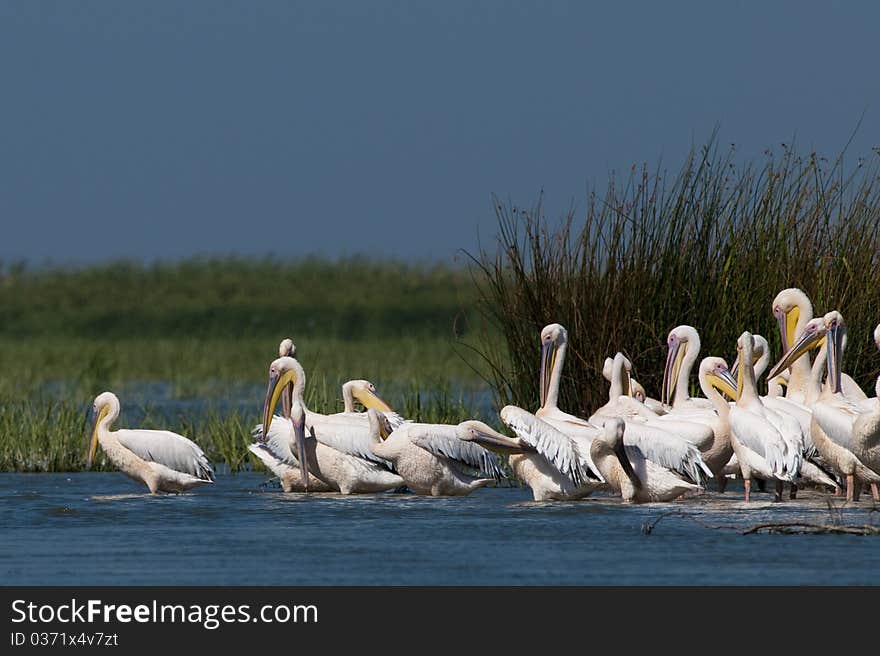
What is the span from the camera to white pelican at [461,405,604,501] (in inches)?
436

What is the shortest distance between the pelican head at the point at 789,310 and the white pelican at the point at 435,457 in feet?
8.09

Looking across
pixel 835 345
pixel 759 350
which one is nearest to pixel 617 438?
pixel 835 345

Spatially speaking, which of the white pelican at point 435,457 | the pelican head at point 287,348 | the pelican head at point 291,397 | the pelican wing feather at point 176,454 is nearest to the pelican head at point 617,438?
the white pelican at point 435,457

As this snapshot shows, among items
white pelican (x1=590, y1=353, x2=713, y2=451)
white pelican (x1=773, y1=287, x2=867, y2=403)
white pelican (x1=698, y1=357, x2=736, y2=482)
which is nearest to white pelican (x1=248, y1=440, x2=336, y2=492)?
white pelican (x1=590, y1=353, x2=713, y2=451)

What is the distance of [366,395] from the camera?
43.5ft

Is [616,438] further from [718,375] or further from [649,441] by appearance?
[718,375]

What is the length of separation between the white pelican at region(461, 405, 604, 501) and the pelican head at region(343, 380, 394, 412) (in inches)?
64.0

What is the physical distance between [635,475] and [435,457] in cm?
142

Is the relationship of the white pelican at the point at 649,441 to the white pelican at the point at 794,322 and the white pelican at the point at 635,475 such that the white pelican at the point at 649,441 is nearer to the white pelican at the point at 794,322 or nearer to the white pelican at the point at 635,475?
the white pelican at the point at 635,475

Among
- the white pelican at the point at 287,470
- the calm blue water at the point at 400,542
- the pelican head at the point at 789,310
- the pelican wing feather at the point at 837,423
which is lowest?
the calm blue water at the point at 400,542

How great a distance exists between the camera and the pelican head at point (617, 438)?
10.8m

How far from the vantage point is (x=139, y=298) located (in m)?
38.8
